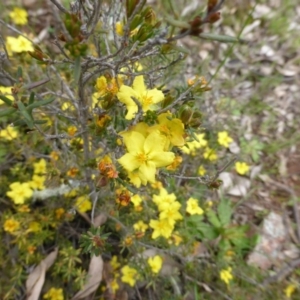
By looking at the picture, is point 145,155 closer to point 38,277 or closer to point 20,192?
point 20,192

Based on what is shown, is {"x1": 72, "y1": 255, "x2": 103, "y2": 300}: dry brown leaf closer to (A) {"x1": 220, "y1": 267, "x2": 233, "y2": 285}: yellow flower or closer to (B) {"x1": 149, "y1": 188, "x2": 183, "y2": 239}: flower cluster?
(B) {"x1": 149, "y1": 188, "x2": 183, "y2": 239}: flower cluster

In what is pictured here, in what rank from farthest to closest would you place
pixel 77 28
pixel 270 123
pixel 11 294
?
pixel 270 123, pixel 11 294, pixel 77 28

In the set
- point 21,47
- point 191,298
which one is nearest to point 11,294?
point 191,298

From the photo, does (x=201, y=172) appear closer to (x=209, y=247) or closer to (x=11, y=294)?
(x=209, y=247)

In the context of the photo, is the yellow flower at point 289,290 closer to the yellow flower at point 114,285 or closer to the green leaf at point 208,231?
the green leaf at point 208,231

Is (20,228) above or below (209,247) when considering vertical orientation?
above

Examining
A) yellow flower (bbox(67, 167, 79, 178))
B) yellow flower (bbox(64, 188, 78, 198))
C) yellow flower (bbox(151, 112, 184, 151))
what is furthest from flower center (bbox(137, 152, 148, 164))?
yellow flower (bbox(64, 188, 78, 198))

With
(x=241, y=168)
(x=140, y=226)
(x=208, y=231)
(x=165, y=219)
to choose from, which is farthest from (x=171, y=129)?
(x=241, y=168)
